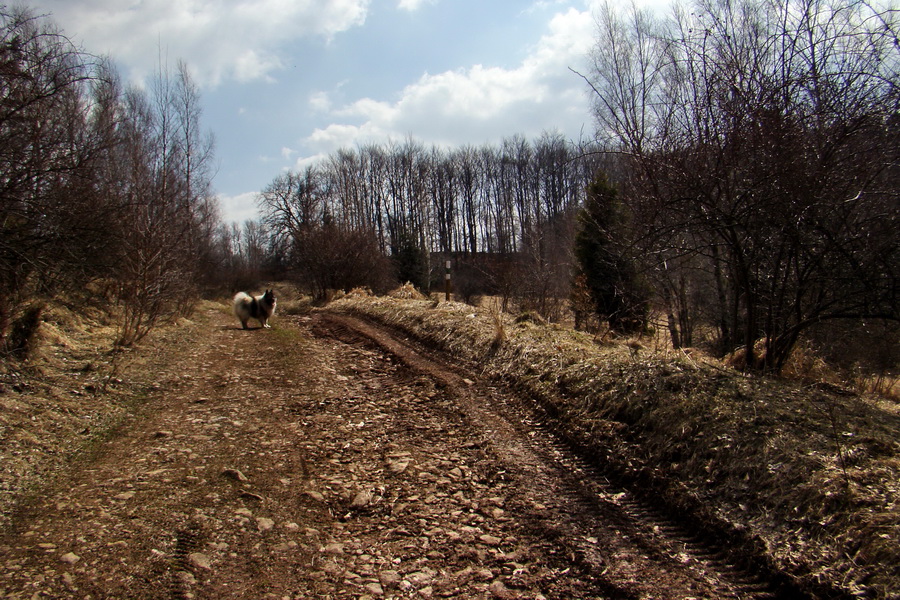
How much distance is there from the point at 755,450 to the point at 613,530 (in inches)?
47.0

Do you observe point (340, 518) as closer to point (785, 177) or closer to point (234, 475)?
point (234, 475)

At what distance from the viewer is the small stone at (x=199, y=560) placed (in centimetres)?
271

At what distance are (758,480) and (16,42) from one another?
6845 mm

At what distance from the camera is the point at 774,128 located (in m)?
5.16

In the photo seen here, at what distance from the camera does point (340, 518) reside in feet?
10.9

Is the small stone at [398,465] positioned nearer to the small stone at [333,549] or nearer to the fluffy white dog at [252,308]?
the small stone at [333,549]

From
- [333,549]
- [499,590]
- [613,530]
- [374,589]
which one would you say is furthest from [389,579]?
[613,530]

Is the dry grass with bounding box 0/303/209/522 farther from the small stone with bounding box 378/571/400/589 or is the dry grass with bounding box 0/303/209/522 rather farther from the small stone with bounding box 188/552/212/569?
the small stone with bounding box 378/571/400/589

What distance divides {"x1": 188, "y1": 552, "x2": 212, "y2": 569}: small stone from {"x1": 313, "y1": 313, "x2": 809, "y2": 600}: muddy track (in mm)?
1925

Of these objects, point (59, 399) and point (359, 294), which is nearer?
point (59, 399)

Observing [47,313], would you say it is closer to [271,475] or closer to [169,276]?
[169,276]

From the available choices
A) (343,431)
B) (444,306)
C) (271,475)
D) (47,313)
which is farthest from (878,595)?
(47,313)

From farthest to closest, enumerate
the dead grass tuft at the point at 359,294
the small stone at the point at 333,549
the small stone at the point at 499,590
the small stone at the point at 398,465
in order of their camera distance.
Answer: the dead grass tuft at the point at 359,294 → the small stone at the point at 398,465 → the small stone at the point at 333,549 → the small stone at the point at 499,590

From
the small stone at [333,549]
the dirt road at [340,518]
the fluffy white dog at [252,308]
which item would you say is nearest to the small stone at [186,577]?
the dirt road at [340,518]
